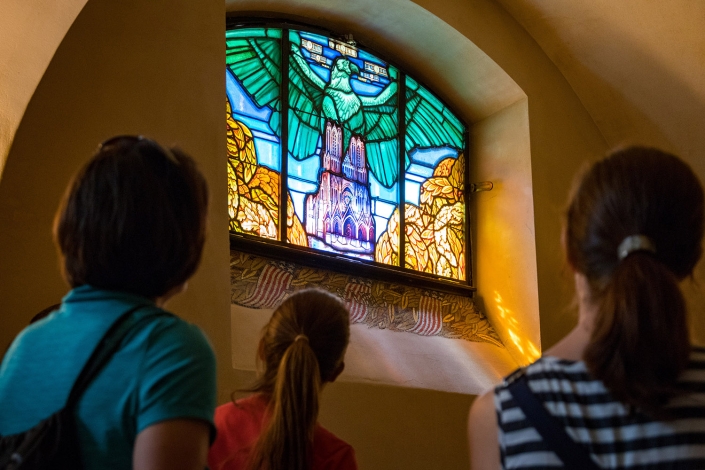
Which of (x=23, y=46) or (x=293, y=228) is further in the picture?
(x=293, y=228)

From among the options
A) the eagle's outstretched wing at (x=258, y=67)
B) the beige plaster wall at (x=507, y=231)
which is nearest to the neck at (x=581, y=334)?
the eagle's outstretched wing at (x=258, y=67)

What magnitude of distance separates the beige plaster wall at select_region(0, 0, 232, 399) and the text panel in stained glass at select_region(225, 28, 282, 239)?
73 centimetres

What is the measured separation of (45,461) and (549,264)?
5075 mm

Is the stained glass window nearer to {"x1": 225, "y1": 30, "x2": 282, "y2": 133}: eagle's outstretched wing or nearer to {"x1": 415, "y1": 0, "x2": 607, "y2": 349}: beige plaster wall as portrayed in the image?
{"x1": 225, "y1": 30, "x2": 282, "y2": 133}: eagle's outstretched wing

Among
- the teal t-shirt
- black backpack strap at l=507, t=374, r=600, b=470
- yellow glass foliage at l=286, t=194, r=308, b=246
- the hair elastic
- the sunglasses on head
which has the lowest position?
black backpack strap at l=507, t=374, r=600, b=470

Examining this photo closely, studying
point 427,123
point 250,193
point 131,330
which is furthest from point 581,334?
point 427,123

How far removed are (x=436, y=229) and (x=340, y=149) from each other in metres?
1.00

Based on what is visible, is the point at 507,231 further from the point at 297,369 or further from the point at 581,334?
the point at 581,334

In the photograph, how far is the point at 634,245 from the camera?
1238 mm

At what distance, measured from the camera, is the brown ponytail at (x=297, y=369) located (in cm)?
193

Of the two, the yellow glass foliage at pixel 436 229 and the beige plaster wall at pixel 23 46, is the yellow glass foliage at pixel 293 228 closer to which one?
the yellow glass foliage at pixel 436 229

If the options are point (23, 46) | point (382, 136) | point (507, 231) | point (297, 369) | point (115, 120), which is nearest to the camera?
point (297, 369)

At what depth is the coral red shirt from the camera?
6.51 ft

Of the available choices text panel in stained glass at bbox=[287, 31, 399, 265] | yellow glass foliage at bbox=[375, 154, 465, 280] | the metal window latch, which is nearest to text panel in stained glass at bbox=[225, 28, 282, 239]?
text panel in stained glass at bbox=[287, 31, 399, 265]
